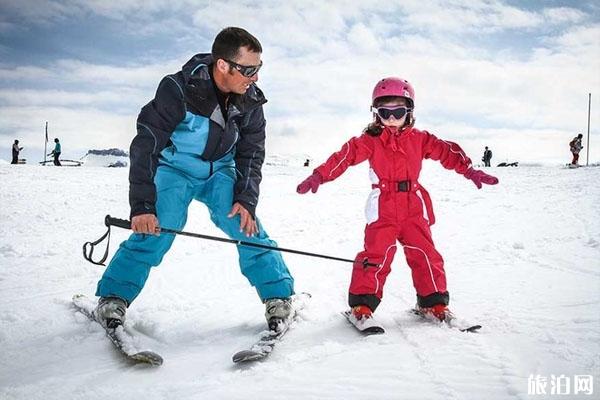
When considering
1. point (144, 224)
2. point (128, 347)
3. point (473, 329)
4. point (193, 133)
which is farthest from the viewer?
point (193, 133)

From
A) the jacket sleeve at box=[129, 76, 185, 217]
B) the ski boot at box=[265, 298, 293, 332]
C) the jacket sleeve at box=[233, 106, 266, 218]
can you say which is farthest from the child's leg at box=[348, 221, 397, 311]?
the jacket sleeve at box=[129, 76, 185, 217]

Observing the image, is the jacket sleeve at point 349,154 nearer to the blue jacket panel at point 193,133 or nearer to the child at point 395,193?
the child at point 395,193

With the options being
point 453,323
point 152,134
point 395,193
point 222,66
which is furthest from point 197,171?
point 453,323

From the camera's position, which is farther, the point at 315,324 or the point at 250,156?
the point at 250,156

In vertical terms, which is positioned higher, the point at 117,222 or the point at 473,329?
the point at 117,222

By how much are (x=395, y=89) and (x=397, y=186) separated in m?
0.79

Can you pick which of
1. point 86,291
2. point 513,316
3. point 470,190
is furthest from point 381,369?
point 470,190

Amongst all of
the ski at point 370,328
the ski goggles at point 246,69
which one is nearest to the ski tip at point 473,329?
the ski at point 370,328

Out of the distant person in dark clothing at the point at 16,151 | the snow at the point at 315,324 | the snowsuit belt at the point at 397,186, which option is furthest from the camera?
the distant person in dark clothing at the point at 16,151

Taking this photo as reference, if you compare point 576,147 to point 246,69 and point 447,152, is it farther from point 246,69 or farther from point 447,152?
point 246,69

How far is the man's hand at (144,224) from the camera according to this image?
296cm

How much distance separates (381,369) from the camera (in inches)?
96.6

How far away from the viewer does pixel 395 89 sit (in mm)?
3646

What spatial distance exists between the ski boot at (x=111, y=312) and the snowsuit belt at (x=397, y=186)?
2116 millimetres
